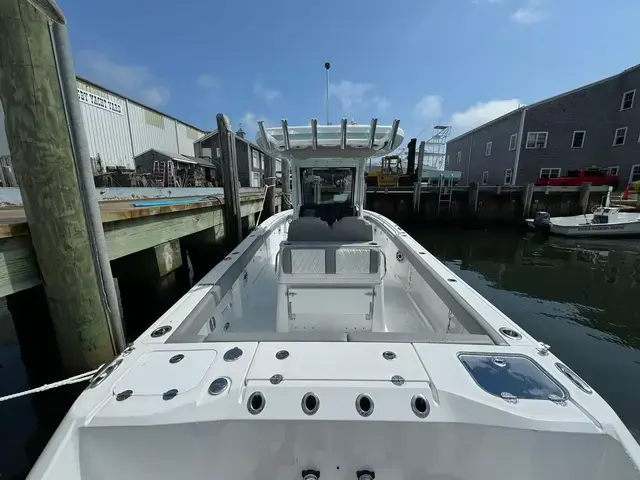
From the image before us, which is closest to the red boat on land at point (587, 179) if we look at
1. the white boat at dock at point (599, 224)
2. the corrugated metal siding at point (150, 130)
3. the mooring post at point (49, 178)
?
the white boat at dock at point (599, 224)

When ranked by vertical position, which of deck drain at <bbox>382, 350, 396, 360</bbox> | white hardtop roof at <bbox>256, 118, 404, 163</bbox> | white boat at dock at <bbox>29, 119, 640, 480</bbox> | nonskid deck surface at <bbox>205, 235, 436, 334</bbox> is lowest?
nonskid deck surface at <bbox>205, 235, 436, 334</bbox>

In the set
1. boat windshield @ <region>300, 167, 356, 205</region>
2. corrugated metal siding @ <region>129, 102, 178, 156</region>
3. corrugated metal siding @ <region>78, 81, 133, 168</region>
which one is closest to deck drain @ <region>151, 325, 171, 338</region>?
boat windshield @ <region>300, 167, 356, 205</region>

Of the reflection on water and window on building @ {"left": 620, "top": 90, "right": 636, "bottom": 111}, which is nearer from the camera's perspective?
the reflection on water

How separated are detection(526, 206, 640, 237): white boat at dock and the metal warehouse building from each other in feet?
79.9

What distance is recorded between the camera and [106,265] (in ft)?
7.23

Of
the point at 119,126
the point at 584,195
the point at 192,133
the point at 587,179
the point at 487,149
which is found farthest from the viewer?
the point at 192,133

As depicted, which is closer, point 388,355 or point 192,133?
point 388,355

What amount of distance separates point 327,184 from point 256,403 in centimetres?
384

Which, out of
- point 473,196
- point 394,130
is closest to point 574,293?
point 394,130

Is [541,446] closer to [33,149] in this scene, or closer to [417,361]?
→ [417,361]

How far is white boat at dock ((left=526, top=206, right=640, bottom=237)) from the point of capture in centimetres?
1225

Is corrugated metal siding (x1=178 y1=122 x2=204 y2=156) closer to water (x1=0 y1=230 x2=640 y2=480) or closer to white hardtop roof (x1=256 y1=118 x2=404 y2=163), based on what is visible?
water (x1=0 y1=230 x2=640 y2=480)

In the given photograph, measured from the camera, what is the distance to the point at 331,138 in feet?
9.66

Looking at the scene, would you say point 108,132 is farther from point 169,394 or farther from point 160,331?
point 169,394
